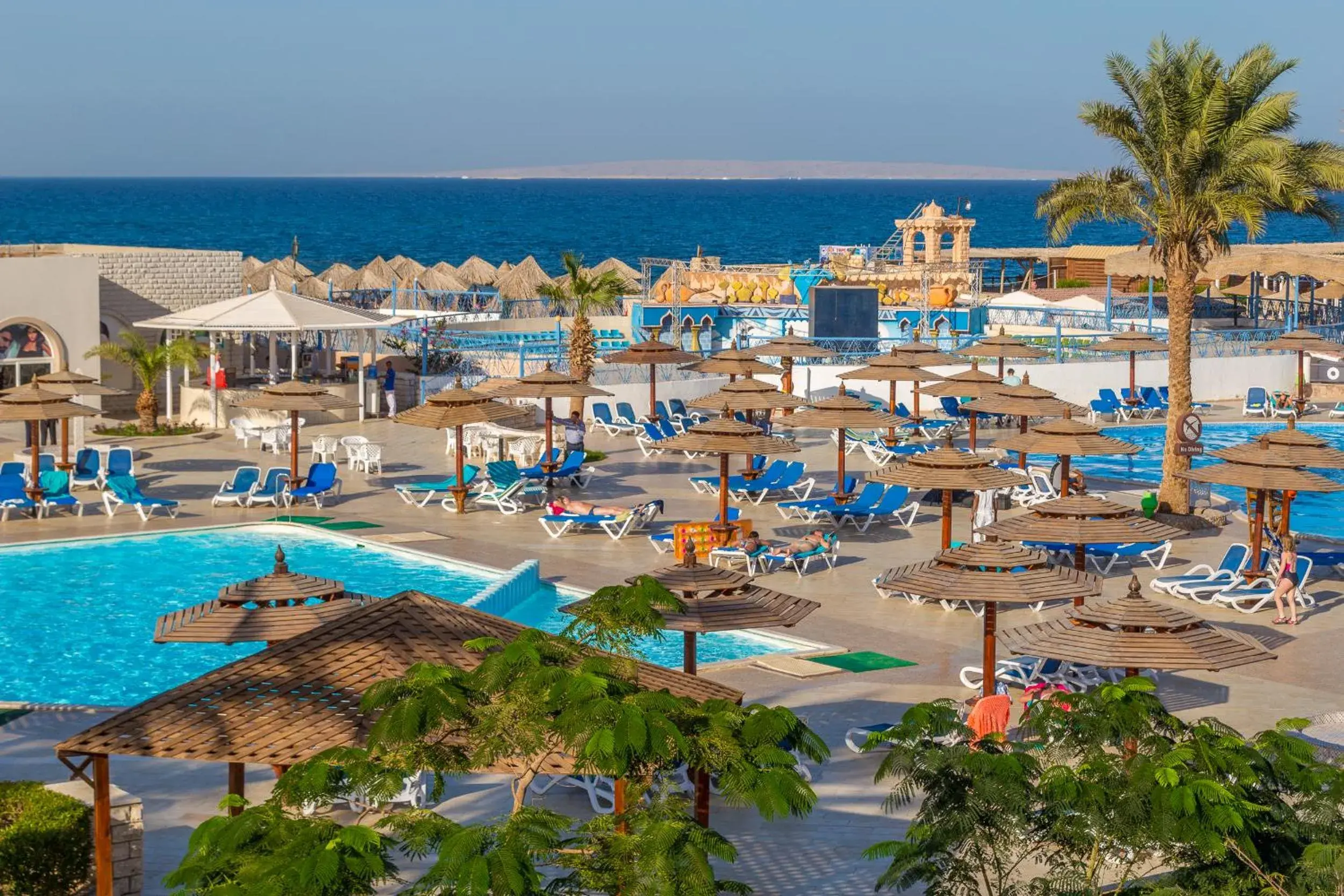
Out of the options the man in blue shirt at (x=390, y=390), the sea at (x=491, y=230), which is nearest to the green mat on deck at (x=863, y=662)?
the man in blue shirt at (x=390, y=390)

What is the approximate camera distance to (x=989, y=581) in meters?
12.7

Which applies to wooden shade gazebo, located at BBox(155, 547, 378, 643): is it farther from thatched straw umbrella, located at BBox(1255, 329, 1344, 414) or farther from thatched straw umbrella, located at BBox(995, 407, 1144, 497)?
thatched straw umbrella, located at BBox(1255, 329, 1344, 414)

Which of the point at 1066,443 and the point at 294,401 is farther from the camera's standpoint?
the point at 294,401

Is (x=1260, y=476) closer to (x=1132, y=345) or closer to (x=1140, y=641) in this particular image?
(x=1140, y=641)

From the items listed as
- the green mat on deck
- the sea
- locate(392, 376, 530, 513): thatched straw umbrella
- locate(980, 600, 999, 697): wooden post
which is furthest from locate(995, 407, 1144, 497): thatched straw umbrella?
Answer: the sea

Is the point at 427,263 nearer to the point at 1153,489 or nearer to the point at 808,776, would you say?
the point at 1153,489

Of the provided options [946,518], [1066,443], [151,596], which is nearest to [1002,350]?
[1066,443]

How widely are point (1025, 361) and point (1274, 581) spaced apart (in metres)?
17.2

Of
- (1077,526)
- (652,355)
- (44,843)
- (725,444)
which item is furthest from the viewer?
(652,355)

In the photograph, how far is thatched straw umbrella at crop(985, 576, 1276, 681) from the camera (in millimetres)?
11383

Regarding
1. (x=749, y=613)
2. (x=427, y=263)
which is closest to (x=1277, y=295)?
(x=749, y=613)

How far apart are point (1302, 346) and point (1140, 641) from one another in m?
22.4

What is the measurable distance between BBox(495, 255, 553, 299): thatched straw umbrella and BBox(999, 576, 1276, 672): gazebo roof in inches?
1481

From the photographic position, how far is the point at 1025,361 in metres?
34.0
